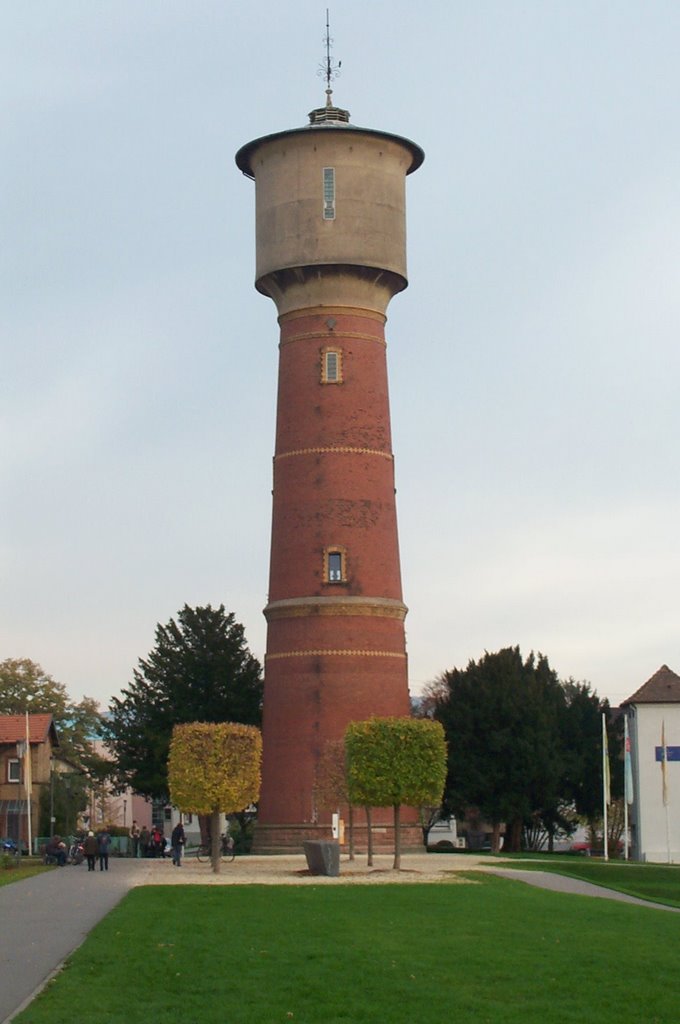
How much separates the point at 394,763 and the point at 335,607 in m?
8.93

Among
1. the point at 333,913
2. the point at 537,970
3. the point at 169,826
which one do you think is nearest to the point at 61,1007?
the point at 537,970

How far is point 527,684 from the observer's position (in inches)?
2334

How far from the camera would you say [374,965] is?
17016 mm

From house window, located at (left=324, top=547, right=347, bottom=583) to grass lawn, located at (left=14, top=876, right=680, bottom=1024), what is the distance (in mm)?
22949

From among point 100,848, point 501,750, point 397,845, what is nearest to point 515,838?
point 501,750

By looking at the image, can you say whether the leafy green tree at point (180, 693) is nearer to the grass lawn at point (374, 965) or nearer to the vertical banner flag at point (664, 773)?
the vertical banner flag at point (664, 773)

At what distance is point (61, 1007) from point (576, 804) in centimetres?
4957

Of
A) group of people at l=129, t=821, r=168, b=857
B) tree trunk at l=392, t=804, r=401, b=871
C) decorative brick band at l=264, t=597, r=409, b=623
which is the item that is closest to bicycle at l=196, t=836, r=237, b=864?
group of people at l=129, t=821, r=168, b=857

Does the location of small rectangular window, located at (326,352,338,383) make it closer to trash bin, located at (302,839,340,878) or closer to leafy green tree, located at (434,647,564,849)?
leafy green tree, located at (434,647,564,849)

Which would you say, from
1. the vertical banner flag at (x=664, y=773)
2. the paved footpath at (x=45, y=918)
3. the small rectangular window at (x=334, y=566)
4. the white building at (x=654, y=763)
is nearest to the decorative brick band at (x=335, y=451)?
the small rectangular window at (x=334, y=566)

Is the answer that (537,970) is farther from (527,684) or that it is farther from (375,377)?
(527,684)

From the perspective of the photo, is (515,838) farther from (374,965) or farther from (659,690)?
(374,965)

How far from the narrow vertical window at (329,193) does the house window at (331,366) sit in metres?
4.08

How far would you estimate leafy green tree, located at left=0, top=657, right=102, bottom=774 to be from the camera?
8444 centimetres
